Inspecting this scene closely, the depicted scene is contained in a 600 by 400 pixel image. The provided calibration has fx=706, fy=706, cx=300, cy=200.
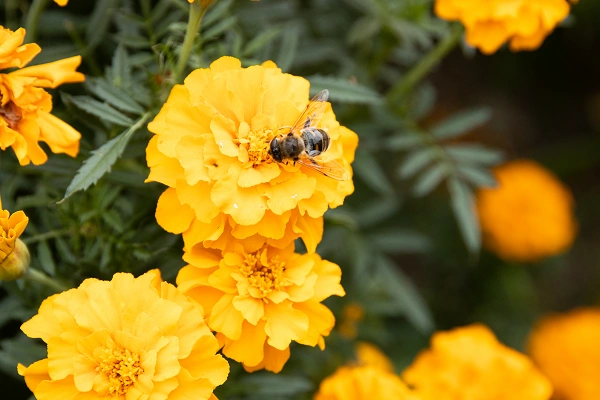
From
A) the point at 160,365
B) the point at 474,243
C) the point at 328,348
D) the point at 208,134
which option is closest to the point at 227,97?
the point at 208,134

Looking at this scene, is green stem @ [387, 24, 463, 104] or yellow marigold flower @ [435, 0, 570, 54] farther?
green stem @ [387, 24, 463, 104]

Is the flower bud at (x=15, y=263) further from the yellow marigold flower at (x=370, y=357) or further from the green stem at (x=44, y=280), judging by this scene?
the yellow marigold flower at (x=370, y=357)

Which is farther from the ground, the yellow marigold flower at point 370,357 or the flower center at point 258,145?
the flower center at point 258,145

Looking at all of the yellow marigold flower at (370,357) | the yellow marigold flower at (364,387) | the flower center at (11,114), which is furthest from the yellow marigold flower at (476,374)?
the flower center at (11,114)

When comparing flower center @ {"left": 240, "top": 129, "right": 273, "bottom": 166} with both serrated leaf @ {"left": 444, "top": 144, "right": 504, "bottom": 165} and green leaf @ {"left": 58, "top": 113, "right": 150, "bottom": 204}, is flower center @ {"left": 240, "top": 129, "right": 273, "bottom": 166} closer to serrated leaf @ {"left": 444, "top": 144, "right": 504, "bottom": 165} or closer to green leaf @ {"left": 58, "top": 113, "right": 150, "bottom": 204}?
green leaf @ {"left": 58, "top": 113, "right": 150, "bottom": 204}

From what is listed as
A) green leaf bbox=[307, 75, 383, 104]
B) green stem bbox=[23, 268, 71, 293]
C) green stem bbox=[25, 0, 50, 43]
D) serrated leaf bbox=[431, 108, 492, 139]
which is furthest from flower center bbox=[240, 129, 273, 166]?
serrated leaf bbox=[431, 108, 492, 139]

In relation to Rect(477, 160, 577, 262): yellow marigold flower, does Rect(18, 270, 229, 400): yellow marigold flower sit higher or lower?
higher
